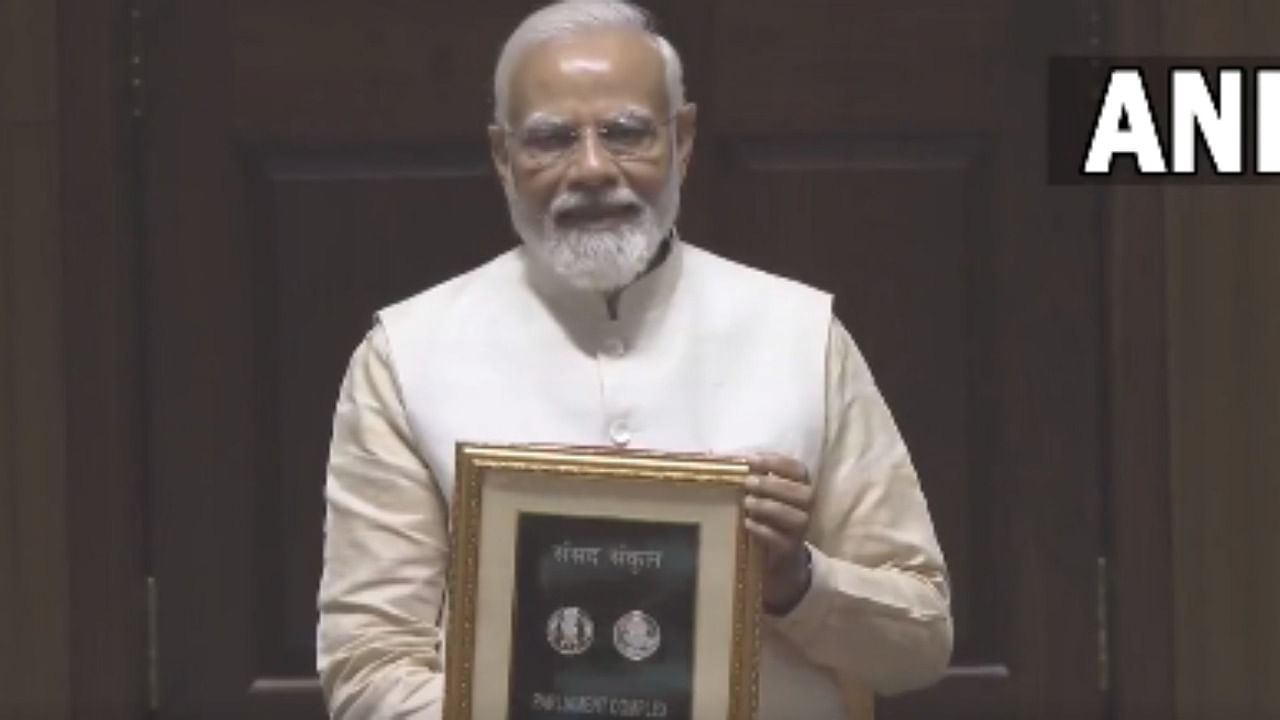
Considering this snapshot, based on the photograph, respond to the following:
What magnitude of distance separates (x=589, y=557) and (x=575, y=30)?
1.50 feet

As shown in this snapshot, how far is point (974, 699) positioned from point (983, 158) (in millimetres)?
705

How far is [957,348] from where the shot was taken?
3494mm

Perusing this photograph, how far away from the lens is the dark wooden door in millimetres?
3451

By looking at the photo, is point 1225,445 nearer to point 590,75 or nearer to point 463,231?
point 463,231

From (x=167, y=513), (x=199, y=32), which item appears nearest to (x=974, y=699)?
(x=167, y=513)

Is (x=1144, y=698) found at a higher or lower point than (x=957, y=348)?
lower

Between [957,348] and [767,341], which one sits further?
[957,348]

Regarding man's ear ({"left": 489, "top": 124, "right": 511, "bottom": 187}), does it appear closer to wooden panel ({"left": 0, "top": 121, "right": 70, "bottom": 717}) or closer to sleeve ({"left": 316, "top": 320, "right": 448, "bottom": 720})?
sleeve ({"left": 316, "top": 320, "right": 448, "bottom": 720})

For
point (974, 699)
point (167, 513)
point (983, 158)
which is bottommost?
point (974, 699)

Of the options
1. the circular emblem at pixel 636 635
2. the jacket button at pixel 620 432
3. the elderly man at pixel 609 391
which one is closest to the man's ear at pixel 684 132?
the elderly man at pixel 609 391

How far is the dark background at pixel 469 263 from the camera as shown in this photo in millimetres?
3424

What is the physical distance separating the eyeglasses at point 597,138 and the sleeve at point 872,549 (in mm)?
265

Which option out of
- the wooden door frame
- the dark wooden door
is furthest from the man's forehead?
the wooden door frame

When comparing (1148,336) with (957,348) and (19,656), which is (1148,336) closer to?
(957,348)
